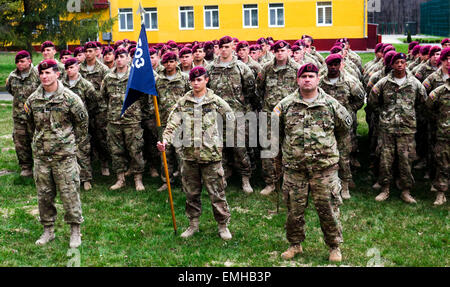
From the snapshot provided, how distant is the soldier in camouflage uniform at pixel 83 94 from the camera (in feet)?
31.2

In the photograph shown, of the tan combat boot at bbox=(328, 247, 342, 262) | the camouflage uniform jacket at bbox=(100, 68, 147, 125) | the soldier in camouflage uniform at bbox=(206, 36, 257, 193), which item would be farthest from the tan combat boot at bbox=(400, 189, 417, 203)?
the camouflage uniform jacket at bbox=(100, 68, 147, 125)

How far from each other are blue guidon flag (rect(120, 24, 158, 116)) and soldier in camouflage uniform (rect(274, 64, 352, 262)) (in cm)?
204

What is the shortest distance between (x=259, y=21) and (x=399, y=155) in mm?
26149

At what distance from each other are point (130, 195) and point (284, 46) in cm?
381

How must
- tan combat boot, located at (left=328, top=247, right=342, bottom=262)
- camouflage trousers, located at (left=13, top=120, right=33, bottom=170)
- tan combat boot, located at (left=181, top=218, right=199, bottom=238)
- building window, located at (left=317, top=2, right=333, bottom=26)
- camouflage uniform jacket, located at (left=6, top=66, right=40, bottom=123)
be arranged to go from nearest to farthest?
1. tan combat boot, located at (left=328, top=247, right=342, bottom=262)
2. tan combat boot, located at (left=181, top=218, right=199, bottom=238)
3. camouflage uniform jacket, located at (left=6, top=66, right=40, bottom=123)
4. camouflage trousers, located at (left=13, top=120, right=33, bottom=170)
5. building window, located at (left=317, top=2, right=333, bottom=26)

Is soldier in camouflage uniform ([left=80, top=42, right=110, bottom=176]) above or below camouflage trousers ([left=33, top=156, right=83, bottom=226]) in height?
above

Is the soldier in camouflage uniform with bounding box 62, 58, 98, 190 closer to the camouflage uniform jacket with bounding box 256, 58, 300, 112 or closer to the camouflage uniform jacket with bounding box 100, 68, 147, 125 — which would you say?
the camouflage uniform jacket with bounding box 100, 68, 147, 125

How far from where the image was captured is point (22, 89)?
32.9ft

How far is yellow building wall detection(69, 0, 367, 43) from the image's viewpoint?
3278cm

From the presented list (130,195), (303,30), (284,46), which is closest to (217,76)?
(284,46)

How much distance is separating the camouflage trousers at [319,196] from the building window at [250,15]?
93.5 feet

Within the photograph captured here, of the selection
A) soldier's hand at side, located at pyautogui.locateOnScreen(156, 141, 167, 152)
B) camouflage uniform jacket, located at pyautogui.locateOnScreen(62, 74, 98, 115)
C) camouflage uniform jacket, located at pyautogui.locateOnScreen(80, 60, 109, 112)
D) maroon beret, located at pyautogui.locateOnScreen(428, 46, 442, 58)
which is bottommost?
soldier's hand at side, located at pyautogui.locateOnScreen(156, 141, 167, 152)

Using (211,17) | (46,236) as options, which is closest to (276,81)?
(46,236)

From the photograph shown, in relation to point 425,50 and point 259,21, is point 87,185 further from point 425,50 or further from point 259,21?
point 259,21
